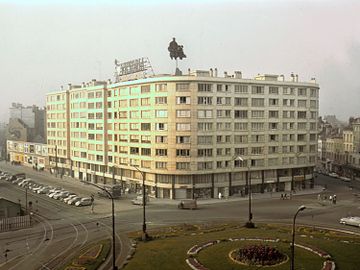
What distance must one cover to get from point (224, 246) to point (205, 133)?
42.6 m

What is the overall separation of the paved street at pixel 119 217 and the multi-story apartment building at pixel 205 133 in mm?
5362

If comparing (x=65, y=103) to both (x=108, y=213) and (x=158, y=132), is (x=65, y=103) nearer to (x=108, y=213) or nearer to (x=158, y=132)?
(x=158, y=132)

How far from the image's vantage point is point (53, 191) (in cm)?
9756

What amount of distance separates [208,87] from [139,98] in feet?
54.7

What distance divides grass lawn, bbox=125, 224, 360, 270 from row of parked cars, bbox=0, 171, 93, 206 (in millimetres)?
28504

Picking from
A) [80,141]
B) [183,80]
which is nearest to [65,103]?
[80,141]

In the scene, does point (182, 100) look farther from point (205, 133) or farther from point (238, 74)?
point (238, 74)

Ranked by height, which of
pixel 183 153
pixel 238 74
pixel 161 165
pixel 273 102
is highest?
pixel 238 74

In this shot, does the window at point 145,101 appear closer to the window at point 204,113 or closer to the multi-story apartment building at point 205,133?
the multi-story apartment building at point 205,133

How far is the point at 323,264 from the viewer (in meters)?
43.7

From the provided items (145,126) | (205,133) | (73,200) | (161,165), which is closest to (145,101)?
(145,126)

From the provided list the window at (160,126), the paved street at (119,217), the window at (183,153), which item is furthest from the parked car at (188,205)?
the window at (160,126)

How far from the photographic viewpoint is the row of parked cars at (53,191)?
85.2 m

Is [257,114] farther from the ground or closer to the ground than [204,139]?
farther from the ground
